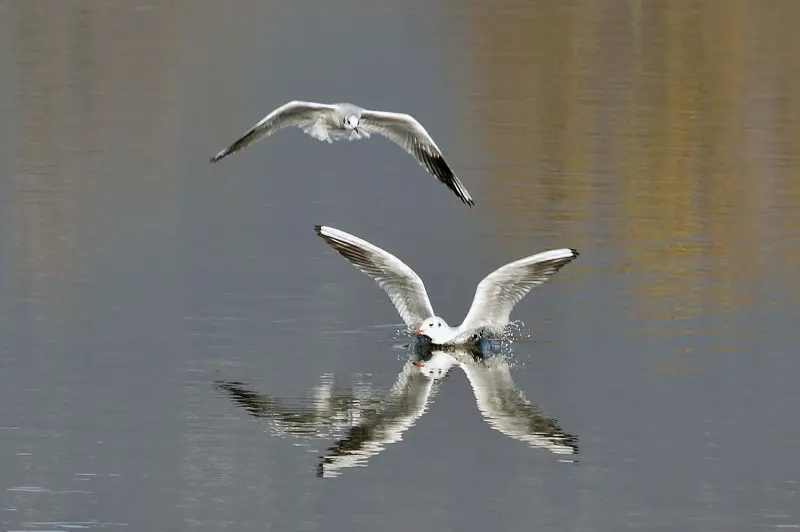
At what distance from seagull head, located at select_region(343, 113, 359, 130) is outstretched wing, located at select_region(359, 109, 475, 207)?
13.9 inches

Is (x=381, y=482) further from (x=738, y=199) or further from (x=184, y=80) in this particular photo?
(x=184, y=80)

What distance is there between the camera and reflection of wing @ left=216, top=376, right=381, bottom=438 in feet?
38.3

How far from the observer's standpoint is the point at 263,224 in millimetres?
18500

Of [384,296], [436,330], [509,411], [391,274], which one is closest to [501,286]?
[436,330]

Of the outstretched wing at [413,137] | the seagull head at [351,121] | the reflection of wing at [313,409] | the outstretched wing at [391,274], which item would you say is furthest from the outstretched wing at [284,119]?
the reflection of wing at [313,409]

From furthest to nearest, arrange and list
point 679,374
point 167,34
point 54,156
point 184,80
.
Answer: point 167,34 → point 184,80 → point 54,156 → point 679,374

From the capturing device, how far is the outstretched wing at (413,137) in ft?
54.8

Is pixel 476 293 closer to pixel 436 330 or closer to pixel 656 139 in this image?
pixel 436 330

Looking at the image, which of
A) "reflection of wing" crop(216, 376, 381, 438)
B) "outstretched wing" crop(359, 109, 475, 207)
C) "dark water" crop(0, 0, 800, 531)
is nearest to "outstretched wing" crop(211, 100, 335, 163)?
"outstretched wing" crop(359, 109, 475, 207)

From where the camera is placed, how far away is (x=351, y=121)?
16.2m

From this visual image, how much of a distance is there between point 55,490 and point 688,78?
22.3 metres

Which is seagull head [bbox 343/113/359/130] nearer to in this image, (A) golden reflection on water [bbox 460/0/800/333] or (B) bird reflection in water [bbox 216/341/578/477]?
(A) golden reflection on water [bbox 460/0/800/333]

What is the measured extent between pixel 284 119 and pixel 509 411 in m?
5.04

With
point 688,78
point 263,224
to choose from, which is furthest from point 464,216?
point 688,78
